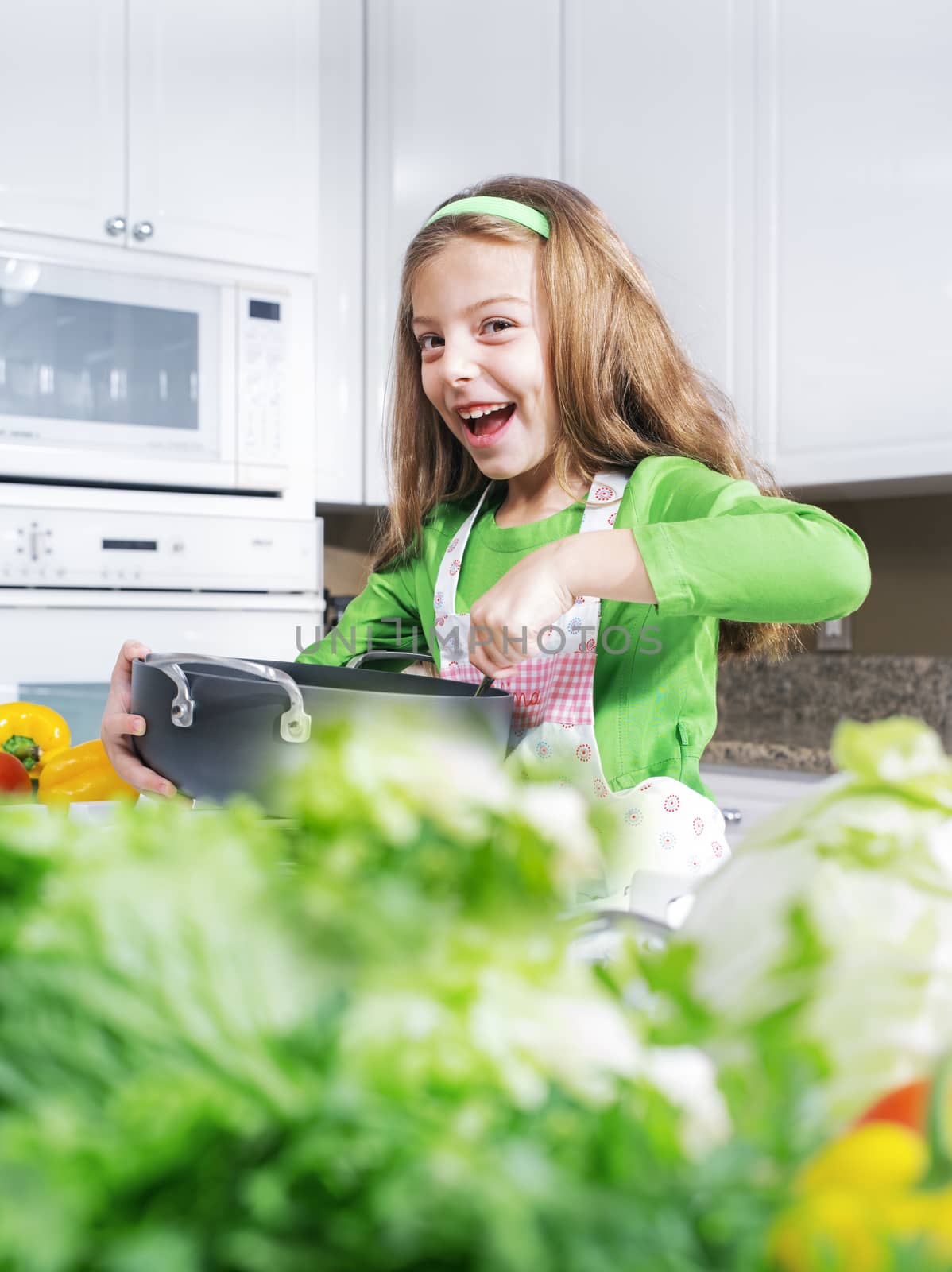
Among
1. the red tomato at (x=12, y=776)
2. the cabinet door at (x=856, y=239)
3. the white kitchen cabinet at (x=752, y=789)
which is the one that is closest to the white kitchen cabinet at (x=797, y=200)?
the cabinet door at (x=856, y=239)

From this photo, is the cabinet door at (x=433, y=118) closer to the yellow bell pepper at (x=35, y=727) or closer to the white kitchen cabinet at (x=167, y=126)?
the white kitchen cabinet at (x=167, y=126)

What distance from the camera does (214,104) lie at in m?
2.32

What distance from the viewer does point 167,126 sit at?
2250 mm

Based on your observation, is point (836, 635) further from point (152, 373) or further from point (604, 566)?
point (604, 566)

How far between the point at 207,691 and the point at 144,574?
1586 mm

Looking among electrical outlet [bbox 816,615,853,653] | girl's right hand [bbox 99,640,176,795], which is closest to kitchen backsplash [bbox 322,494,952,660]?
electrical outlet [bbox 816,615,853,653]

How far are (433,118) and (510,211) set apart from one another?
1500mm

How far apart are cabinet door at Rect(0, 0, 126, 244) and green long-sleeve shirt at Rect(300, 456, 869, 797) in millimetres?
1110

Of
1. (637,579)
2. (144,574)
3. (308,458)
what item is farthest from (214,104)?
(637,579)

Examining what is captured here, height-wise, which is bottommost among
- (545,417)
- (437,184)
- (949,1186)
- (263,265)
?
(949,1186)

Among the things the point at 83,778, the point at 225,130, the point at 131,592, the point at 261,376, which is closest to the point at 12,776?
the point at 83,778

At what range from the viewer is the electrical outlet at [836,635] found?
238 centimetres

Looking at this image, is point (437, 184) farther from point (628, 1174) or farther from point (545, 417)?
point (628, 1174)

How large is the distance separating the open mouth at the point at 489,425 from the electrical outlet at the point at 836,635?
4.37 ft
